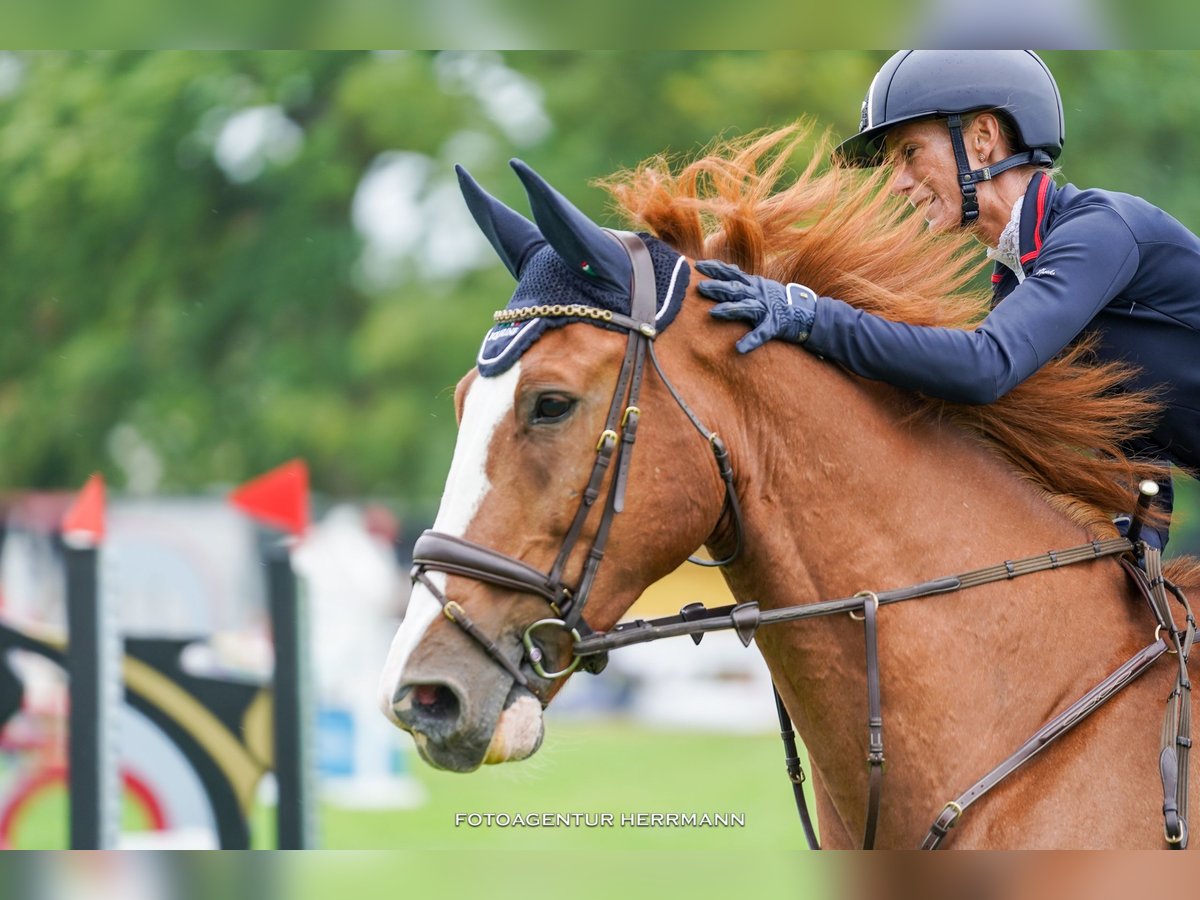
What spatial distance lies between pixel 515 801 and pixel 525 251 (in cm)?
1014

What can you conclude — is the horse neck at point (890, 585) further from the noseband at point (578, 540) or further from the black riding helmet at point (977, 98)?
the black riding helmet at point (977, 98)

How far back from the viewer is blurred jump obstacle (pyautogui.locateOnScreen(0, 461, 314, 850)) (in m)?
7.27

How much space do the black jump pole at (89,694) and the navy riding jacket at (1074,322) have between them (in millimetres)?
5284

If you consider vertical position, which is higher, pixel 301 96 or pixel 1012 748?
pixel 301 96

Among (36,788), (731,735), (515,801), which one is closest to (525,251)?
(36,788)

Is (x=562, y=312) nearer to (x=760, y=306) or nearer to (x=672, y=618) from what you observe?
(x=760, y=306)

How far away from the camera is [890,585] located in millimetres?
3182

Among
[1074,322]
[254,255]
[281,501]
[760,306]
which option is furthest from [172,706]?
[254,255]

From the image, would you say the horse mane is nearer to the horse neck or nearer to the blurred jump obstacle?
the horse neck

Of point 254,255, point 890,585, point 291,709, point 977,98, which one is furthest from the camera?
point 254,255

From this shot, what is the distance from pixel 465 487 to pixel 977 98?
6.01ft

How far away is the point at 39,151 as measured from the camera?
20.7m

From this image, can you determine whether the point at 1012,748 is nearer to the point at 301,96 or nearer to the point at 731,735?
the point at 731,735

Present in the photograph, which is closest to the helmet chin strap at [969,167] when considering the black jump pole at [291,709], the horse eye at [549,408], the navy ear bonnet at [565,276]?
the navy ear bonnet at [565,276]
